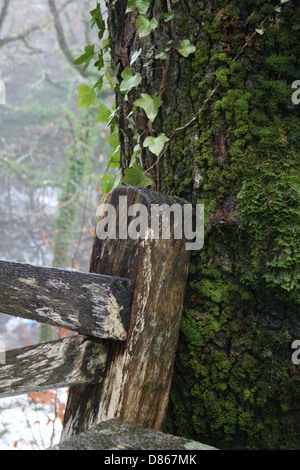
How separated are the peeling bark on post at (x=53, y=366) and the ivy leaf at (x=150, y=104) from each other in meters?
0.53

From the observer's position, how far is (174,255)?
2.83 ft

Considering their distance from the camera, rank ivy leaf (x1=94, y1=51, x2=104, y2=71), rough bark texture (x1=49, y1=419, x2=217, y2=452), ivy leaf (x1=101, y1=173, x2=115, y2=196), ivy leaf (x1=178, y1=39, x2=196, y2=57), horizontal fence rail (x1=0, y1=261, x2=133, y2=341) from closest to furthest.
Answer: rough bark texture (x1=49, y1=419, x2=217, y2=452), horizontal fence rail (x1=0, y1=261, x2=133, y2=341), ivy leaf (x1=178, y1=39, x2=196, y2=57), ivy leaf (x1=94, y1=51, x2=104, y2=71), ivy leaf (x1=101, y1=173, x2=115, y2=196)

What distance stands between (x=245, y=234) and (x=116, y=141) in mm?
558

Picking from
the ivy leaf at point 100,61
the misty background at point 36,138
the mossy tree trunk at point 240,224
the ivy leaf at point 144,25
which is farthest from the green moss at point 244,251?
the misty background at point 36,138

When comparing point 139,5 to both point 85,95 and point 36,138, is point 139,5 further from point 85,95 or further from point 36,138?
point 36,138

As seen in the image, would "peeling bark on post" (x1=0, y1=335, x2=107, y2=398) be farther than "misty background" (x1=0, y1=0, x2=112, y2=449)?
No

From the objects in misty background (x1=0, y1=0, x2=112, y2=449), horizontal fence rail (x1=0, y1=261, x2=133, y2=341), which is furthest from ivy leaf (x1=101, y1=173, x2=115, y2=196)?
misty background (x1=0, y1=0, x2=112, y2=449)

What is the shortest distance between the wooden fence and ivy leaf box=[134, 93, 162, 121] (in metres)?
0.22

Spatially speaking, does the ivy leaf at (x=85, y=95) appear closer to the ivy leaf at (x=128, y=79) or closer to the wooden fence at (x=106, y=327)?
the ivy leaf at (x=128, y=79)

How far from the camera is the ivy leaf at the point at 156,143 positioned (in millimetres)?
960

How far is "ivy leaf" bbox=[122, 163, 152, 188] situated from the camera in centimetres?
101

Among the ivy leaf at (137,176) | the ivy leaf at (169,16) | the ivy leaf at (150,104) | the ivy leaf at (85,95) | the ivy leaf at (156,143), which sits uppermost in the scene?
the ivy leaf at (169,16)

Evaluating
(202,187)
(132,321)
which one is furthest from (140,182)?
(132,321)

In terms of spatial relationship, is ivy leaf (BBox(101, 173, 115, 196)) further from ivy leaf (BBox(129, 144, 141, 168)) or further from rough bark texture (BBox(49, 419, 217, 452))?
rough bark texture (BBox(49, 419, 217, 452))
